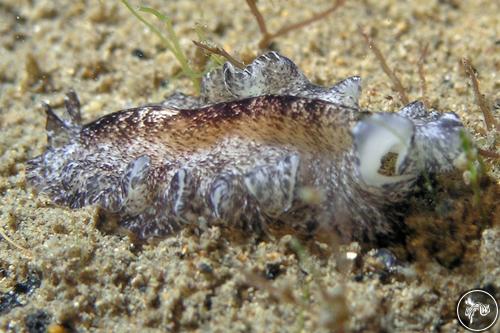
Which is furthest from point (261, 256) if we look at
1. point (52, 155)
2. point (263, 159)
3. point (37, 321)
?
point (52, 155)

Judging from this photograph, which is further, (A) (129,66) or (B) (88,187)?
(A) (129,66)

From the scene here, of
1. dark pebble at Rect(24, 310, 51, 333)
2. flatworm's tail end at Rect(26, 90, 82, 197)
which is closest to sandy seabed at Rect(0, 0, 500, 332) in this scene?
dark pebble at Rect(24, 310, 51, 333)

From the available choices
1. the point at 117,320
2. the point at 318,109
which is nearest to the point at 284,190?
the point at 318,109

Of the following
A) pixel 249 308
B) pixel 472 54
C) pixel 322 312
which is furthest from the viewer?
pixel 472 54

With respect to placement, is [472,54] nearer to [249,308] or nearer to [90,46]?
[249,308]

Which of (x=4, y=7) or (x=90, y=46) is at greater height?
(x=4, y=7)

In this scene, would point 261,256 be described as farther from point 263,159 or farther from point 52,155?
point 52,155
